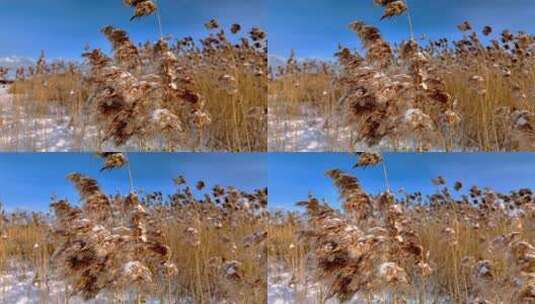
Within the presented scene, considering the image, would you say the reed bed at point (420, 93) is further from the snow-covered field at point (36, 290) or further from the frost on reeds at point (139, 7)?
the snow-covered field at point (36, 290)

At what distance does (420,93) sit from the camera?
367 centimetres

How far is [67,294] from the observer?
3641 millimetres

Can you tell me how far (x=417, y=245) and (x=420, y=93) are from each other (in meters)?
0.73

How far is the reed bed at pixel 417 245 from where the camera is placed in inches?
144

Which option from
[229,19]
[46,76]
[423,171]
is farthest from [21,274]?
[423,171]

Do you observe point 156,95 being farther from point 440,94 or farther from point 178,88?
point 440,94

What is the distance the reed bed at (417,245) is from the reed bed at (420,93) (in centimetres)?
20

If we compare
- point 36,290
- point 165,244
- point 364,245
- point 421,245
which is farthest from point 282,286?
point 36,290

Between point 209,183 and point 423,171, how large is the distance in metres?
1.02

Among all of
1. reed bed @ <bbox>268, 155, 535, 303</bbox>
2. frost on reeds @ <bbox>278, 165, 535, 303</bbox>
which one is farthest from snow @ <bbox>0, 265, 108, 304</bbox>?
frost on reeds @ <bbox>278, 165, 535, 303</bbox>

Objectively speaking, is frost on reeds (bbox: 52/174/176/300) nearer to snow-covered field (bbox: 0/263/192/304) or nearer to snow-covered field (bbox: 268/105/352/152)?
snow-covered field (bbox: 0/263/192/304)

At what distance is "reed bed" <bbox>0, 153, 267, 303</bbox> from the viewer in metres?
3.64

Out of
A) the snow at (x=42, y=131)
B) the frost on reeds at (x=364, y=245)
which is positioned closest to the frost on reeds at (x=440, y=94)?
the frost on reeds at (x=364, y=245)

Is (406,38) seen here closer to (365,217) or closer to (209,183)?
(365,217)
